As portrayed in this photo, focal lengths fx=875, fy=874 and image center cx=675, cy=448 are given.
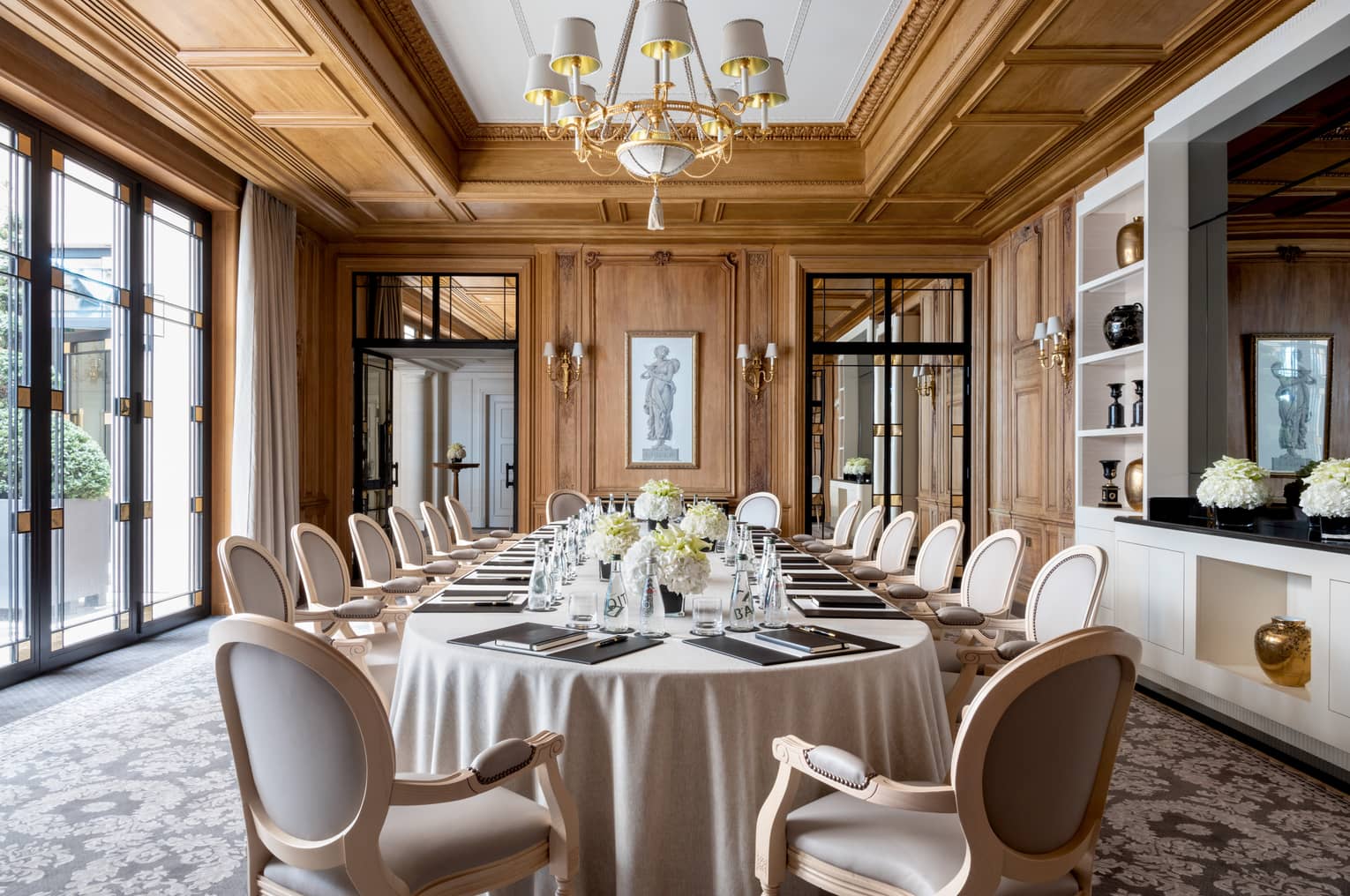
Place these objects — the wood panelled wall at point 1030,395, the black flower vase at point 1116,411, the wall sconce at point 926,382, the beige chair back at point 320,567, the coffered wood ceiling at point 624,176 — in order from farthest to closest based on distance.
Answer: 1. the wall sconce at point 926,382
2. the wood panelled wall at point 1030,395
3. the black flower vase at point 1116,411
4. the coffered wood ceiling at point 624,176
5. the beige chair back at point 320,567

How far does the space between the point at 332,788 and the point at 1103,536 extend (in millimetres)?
4943

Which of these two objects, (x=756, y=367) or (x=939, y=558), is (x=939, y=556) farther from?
(x=756, y=367)

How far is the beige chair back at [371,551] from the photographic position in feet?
14.5

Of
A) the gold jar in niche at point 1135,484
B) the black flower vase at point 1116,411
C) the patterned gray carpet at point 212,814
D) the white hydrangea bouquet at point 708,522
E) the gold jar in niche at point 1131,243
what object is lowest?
the patterned gray carpet at point 212,814

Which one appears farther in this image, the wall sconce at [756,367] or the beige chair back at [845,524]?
the wall sconce at [756,367]

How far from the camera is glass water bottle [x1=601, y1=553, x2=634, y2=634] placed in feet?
7.73

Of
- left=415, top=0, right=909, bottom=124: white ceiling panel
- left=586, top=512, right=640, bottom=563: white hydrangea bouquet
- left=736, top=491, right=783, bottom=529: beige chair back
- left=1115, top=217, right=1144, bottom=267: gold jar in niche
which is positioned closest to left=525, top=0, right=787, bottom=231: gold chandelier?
left=415, top=0, right=909, bottom=124: white ceiling panel

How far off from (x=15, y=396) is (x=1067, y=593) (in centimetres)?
496

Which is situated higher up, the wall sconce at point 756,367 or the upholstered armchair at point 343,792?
the wall sconce at point 756,367

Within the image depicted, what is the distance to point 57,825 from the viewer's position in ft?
9.16

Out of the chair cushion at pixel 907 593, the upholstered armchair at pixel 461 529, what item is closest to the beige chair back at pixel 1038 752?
the chair cushion at pixel 907 593

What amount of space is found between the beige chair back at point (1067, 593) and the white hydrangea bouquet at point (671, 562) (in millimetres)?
1286

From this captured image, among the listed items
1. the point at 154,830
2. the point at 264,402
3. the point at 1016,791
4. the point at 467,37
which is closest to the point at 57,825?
the point at 154,830

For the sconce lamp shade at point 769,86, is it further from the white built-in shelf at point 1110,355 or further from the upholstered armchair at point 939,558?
the white built-in shelf at point 1110,355
